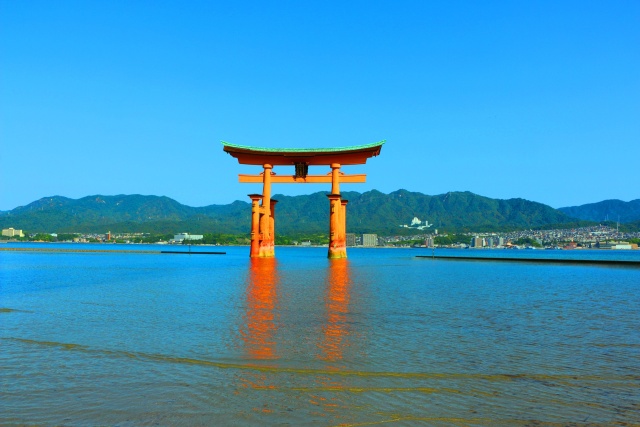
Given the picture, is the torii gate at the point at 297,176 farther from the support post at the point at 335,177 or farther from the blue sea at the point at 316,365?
the blue sea at the point at 316,365

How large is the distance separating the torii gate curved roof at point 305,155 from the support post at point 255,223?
4545 millimetres

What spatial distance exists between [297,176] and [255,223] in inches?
255

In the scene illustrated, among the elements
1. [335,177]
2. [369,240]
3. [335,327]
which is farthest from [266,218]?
[369,240]

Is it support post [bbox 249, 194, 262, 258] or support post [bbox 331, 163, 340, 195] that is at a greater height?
support post [bbox 331, 163, 340, 195]

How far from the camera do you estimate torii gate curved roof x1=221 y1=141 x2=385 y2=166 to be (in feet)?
157

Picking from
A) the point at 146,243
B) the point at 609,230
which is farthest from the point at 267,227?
the point at 609,230

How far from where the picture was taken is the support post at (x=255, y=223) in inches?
1869

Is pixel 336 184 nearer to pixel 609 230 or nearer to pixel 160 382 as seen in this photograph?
pixel 160 382

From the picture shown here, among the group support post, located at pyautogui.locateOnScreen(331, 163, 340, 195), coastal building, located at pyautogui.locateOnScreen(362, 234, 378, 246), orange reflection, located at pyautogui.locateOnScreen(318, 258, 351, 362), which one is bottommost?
orange reflection, located at pyautogui.locateOnScreen(318, 258, 351, 362)

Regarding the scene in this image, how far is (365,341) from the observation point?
973 cm

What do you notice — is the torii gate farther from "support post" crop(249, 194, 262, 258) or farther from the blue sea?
the blue sea

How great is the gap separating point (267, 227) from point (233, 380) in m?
44.0

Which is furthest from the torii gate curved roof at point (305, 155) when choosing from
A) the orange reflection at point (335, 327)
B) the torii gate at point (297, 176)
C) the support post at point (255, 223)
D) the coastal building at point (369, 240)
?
the coastal building at point (369, 240)

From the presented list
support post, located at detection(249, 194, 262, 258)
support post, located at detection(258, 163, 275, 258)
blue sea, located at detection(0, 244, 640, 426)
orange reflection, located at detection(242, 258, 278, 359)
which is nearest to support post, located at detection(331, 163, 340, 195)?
support post, located at detection(258, 163, 275, 258)
